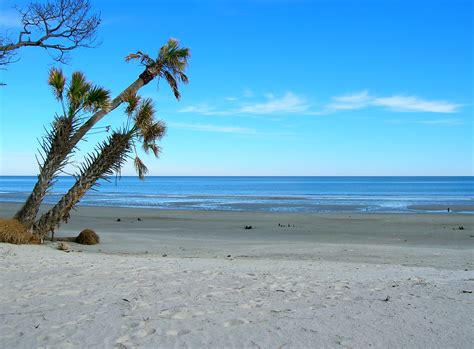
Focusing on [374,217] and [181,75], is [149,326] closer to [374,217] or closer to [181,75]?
[181,75]

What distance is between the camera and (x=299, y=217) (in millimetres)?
26359

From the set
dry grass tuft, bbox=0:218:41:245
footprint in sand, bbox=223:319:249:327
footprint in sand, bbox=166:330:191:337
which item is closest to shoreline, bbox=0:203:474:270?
dry grass tuft, bbox=0:218:41:245

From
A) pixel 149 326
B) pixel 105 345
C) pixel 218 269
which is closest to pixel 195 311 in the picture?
pixel 149 326

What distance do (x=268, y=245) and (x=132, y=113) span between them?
18.9ft

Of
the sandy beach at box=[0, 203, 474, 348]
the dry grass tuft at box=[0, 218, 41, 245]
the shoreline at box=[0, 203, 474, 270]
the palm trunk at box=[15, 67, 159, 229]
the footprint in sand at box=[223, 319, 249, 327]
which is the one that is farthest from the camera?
the palm trunk at box=[15, 67, 159, 229]

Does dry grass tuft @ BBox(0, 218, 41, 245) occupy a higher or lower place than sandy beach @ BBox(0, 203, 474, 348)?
higher

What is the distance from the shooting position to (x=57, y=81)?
13141 millimetres

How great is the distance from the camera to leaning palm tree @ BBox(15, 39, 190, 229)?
13.2 metres

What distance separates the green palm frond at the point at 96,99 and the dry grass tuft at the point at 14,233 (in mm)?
3673

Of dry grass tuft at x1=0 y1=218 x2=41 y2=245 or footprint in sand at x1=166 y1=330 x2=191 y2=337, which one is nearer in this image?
footprint in sand at x1=166 y1=330 x2=191 y2=337

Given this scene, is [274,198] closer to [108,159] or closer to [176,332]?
[108,159]

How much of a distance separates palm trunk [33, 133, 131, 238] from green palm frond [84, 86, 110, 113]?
0.96 metres

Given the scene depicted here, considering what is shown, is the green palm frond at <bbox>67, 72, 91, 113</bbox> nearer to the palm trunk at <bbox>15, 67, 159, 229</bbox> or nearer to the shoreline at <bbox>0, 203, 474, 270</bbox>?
the palm trunk at <bbox>15, 67, 159, 229</bbox>

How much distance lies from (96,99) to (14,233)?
4.18 meters
